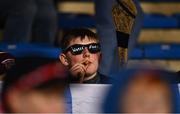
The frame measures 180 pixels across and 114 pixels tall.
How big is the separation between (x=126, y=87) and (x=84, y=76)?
2006 millimetres

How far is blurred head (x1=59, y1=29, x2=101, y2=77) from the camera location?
322cm

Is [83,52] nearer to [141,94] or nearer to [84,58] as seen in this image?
[84,58]

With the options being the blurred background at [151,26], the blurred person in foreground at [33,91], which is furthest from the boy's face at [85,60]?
the blurred person in foreground at [33,91]

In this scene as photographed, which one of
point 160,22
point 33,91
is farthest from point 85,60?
point 160,22

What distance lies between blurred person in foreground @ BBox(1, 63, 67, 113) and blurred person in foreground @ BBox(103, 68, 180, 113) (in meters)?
0.11

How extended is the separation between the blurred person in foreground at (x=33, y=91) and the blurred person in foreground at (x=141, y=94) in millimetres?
113

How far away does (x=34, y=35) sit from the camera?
4.66m

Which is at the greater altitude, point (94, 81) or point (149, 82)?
point (149, 82)

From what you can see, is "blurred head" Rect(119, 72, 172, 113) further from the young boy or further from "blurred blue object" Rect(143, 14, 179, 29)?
"blurred blue object" Rect(143, 14, 179, 29)

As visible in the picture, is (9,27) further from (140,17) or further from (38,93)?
(38,93)

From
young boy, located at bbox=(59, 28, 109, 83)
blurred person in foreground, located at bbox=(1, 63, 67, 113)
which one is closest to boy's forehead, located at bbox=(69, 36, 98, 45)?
young boy, located at bbox=(59, 28, 109, 83)

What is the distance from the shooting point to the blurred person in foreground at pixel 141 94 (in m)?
1.20

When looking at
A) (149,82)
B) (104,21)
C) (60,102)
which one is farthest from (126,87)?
(104,21)

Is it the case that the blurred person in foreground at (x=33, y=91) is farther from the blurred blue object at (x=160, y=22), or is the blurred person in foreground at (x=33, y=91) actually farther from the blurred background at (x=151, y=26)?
the blurred blue object at (x=160, y=22)
